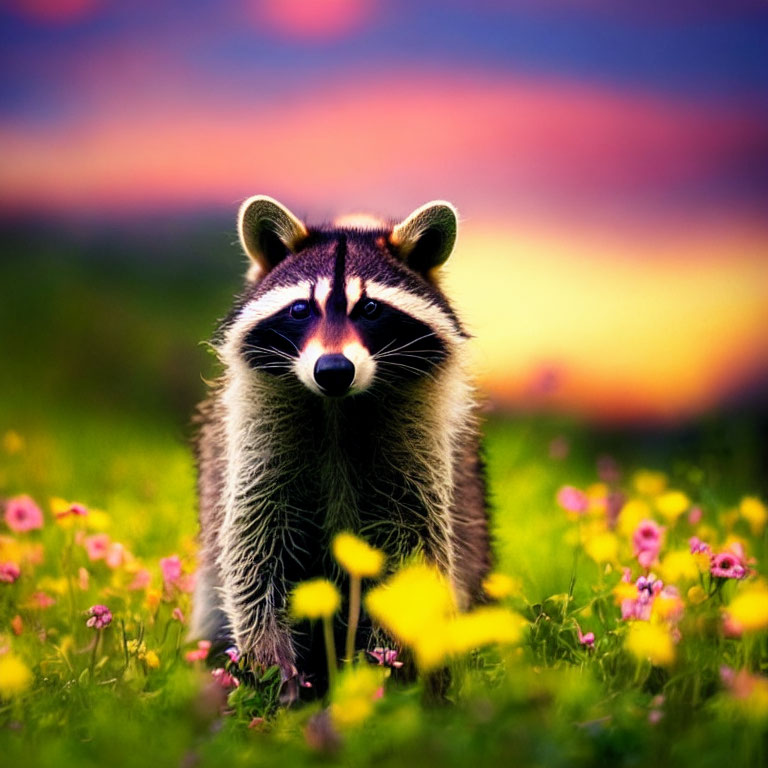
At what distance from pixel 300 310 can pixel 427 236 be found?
0.65m

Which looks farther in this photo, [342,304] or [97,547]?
[97,547]

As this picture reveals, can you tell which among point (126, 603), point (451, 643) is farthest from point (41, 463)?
point (451, 643)

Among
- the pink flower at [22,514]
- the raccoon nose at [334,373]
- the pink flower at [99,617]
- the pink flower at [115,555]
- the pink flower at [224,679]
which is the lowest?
the pink flower at [224,679]

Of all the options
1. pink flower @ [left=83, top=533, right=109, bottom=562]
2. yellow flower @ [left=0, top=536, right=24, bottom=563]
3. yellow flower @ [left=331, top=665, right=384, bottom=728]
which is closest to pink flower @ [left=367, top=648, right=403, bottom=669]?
yellow flower @ [left=331, top=665, right=384, bottom=728]

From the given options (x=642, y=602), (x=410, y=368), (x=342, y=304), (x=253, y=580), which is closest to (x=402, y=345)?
(x=410, y=368)

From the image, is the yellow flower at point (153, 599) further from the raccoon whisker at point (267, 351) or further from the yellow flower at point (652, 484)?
the yellow flower at point (652, 484)

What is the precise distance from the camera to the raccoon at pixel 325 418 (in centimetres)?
375

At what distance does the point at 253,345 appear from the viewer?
3828 millimetres

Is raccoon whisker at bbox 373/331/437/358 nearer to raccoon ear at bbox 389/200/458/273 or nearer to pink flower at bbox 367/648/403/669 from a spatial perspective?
raccoon ear at bbox 389/200/458/273

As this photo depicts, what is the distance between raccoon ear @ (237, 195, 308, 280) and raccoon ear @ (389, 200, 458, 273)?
38cm

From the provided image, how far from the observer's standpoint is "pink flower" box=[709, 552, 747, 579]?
129 inches

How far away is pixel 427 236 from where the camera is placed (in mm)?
4031

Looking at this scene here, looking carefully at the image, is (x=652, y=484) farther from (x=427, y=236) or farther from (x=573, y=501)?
(x=427, y=236)

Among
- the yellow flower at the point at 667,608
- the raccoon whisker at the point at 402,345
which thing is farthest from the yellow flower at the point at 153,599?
the yellow flower at the point at 667,608
